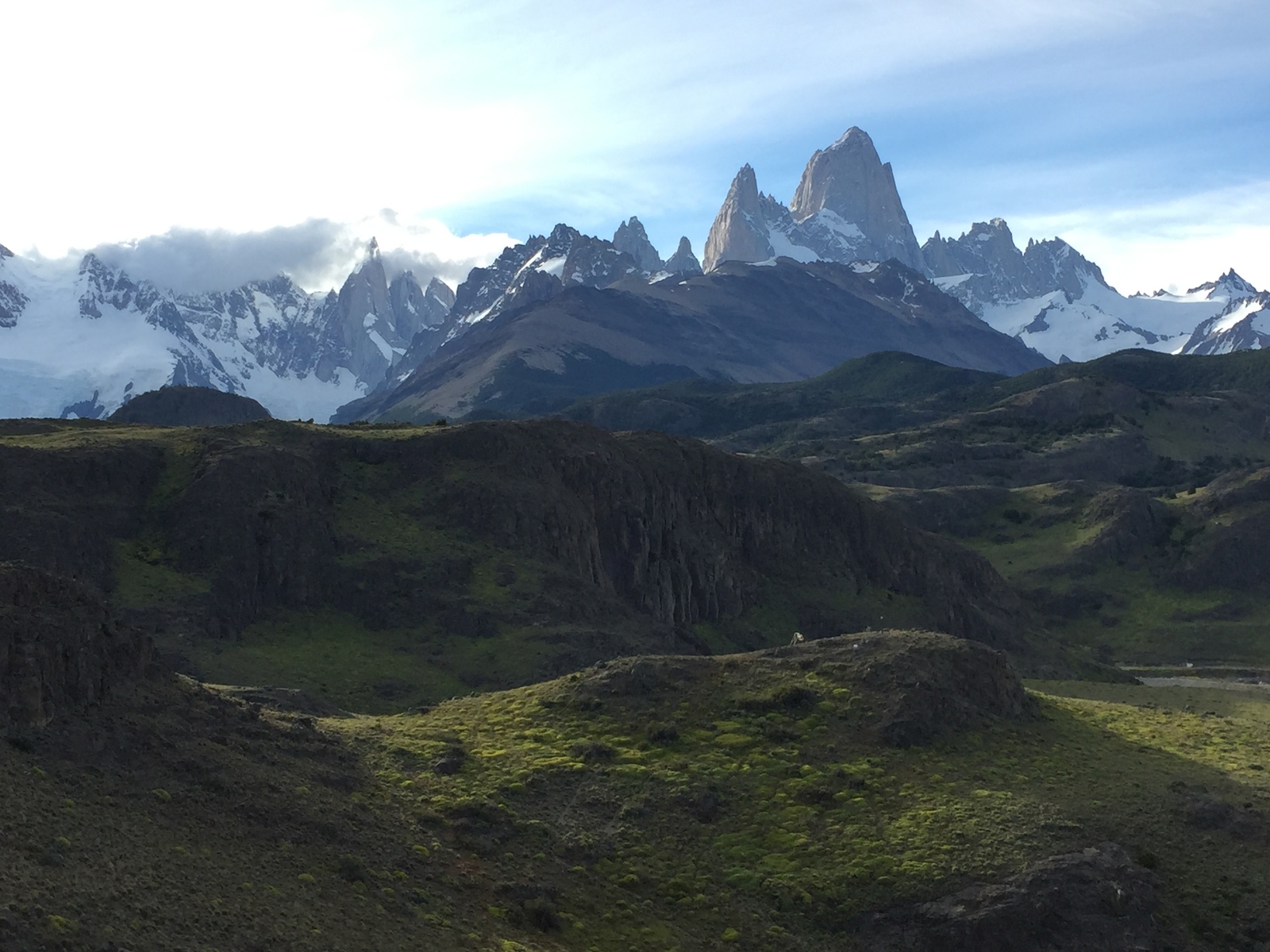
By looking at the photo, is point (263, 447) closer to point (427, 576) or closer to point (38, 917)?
point (427, 576)

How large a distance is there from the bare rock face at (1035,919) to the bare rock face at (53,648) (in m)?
35.4

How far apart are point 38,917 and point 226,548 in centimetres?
8299

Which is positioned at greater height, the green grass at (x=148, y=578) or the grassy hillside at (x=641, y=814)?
the green grass at (x=148, y=578)

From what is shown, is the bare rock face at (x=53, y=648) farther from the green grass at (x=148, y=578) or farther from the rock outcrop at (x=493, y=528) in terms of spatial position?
the green grass at (x=148, y=578)

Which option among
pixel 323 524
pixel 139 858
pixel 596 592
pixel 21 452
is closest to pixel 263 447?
pixel 323 524

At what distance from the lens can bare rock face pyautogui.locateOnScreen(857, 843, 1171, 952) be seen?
209ft

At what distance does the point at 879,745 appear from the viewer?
79.4m

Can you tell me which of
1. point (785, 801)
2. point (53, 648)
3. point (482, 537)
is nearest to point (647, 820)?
point (785, 801)

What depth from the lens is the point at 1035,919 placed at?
64.4m

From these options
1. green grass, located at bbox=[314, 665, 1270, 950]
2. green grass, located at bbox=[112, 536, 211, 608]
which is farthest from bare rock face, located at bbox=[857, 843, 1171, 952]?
green grass, located at bbox=[112, 536, 211, 608]

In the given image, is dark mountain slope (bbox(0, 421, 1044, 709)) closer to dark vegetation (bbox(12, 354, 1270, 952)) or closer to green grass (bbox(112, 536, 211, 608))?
green grass (bbox(112, 536, 211, 608))

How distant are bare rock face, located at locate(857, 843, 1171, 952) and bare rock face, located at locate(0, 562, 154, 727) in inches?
1394

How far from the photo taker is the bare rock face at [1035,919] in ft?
209

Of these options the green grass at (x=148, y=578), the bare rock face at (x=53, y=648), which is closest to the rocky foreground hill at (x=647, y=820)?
the bare rock face at (x=53, y=648)
